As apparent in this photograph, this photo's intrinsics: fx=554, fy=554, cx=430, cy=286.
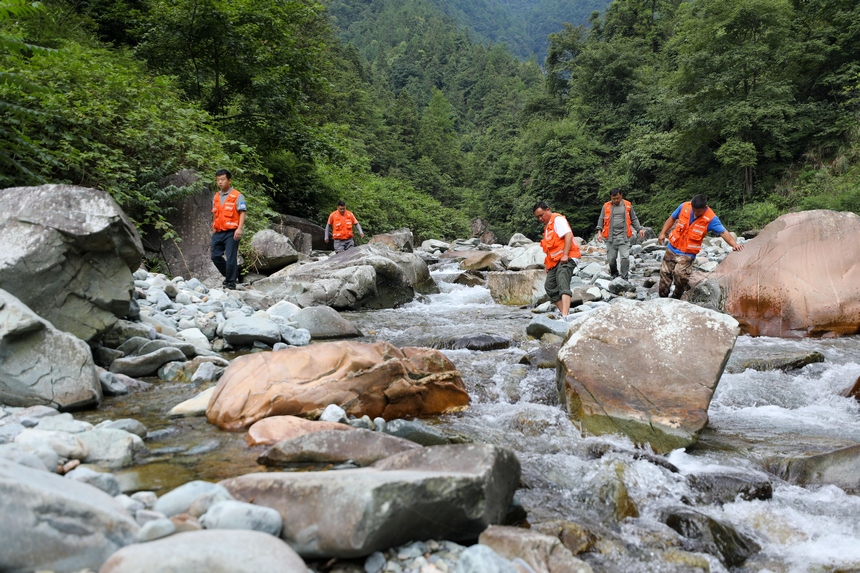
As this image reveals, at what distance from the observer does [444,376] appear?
4.82 metres

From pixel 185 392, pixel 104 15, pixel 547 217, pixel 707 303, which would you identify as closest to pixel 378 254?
pixel 547 217

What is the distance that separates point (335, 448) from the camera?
3180mm

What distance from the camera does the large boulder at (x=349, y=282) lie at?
970 cm

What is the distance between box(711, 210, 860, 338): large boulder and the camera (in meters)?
7.70

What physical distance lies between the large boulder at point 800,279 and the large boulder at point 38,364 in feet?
26.8

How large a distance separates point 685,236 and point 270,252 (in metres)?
7.79

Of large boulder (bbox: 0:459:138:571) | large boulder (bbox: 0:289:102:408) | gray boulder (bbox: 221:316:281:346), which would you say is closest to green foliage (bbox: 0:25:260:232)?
gray boulder (bbox: 221:316:281:346)

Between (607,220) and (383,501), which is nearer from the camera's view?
(383,501)

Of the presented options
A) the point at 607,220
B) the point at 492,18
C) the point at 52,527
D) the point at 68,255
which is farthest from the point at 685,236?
the point at 492,18

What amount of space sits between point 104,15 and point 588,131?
26577mm

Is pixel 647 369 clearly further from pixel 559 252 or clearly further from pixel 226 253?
pixel 226 253

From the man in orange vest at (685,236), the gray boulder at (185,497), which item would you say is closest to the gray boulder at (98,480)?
the gray boulder at (185,497)

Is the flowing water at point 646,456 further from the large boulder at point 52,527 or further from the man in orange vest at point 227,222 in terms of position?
the man in orange vest at point 227,222

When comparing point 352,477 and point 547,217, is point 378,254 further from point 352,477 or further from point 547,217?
point 352,477
